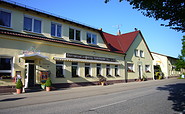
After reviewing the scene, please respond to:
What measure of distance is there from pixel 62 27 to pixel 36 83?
7016 millimetres

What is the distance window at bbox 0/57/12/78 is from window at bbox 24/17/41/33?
3.65 metres

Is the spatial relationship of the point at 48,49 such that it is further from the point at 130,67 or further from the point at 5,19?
the point at 130,67

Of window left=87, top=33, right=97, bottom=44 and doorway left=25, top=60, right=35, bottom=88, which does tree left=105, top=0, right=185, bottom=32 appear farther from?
window left=87, top=33, right=97, bottom=44

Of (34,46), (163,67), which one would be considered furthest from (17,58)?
(163,67)

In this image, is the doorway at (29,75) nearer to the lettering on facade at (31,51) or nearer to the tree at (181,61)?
the lettering on facade at (31,51)

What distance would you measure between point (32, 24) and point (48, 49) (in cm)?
290

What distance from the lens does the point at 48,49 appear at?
1565 centimetres

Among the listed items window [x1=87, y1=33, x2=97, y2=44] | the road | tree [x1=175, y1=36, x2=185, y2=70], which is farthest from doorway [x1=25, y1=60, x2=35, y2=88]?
tree [x1=175, y1=36, x2=185, y2=70]

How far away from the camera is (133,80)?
1074 inches

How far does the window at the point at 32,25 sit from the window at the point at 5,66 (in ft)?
12.0

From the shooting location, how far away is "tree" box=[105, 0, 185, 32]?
7176 mm

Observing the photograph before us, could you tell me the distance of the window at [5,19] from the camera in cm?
1341

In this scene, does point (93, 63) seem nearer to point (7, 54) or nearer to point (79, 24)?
point (79, 24)

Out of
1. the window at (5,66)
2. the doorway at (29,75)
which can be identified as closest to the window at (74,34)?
the doorway at (29,75)
